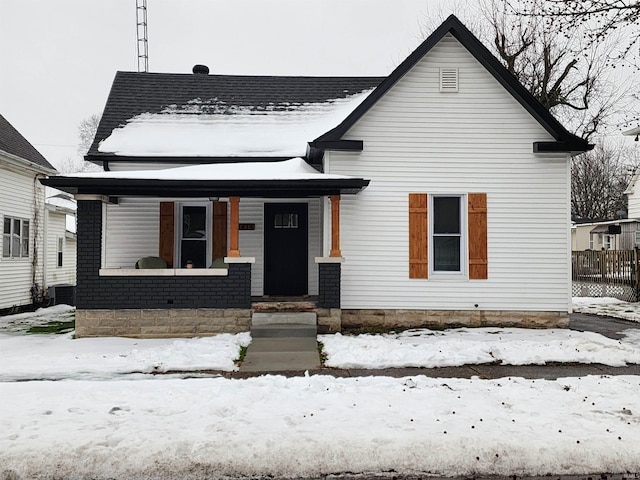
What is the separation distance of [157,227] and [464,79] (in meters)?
7.79

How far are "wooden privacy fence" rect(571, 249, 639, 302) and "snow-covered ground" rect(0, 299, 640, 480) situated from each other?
11.7 m

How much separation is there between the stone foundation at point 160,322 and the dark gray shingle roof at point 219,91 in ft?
19.6

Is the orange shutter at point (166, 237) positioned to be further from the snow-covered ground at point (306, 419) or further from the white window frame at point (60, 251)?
the white window frame at point (60, 251)

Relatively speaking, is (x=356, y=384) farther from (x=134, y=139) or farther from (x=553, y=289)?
(x=134, y=139)

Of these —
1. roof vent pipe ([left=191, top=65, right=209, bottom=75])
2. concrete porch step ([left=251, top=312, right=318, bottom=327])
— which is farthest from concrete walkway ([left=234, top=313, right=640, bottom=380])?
roof vent pipe ([left=191, top=65, right=209, bottom=75])

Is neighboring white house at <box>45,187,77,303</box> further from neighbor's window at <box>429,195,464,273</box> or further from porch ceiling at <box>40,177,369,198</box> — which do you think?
neighbor's window at <box>429,195,464,273</box>

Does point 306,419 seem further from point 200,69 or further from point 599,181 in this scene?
point 599,181

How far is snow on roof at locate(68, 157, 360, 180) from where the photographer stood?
32.9ft

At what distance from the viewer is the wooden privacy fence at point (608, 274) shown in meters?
18.5

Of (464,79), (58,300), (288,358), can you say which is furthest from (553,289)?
(58,300)

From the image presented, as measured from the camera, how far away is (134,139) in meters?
12.7

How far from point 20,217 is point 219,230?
813 cm

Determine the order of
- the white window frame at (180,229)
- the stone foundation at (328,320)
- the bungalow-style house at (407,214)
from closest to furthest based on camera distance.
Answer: the bungalow-style house at (407,214), the stone foundation at (328,320), the white window frame at (180,229)

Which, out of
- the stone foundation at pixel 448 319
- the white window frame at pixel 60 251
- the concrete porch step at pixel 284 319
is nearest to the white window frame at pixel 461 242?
A: the stone foundation at pixel 448 319
